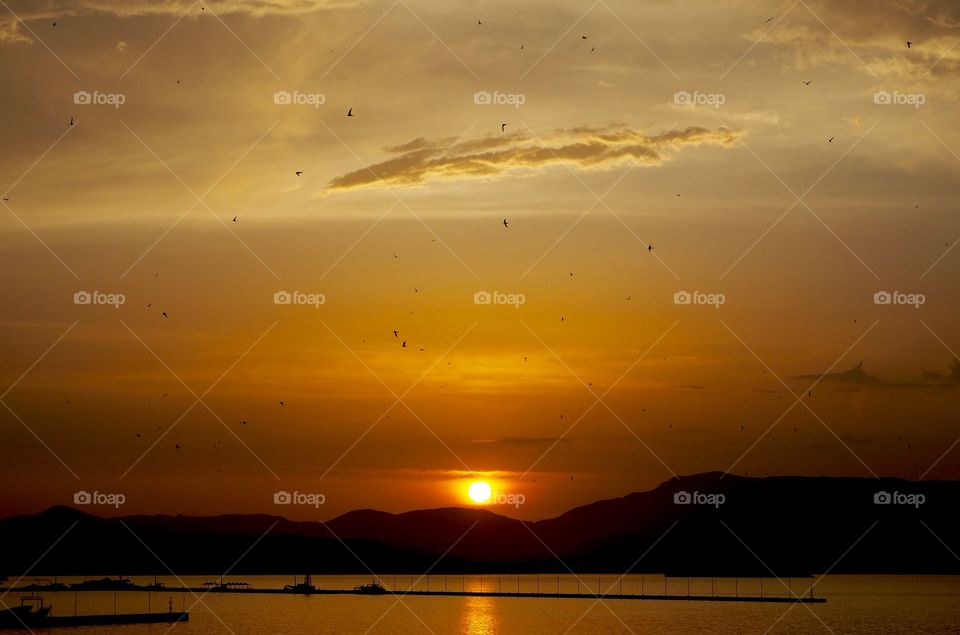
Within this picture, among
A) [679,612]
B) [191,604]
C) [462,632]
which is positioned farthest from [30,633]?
[679,612]

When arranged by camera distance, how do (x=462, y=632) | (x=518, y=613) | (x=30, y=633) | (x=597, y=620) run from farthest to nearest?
(x=518, y=613) → (x=597, y=620) → (x=462, y=632) → (x=30, y=633)

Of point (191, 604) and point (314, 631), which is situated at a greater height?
point (191, 604)

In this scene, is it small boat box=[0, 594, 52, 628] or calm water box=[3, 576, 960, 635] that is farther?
calm water box=[3, 576, 960, 635]

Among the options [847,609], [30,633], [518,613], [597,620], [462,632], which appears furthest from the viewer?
[847,609]

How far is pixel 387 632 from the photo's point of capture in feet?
457

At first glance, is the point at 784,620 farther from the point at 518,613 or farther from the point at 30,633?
the point at 30,633

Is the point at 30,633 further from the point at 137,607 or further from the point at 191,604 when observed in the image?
the point at 191,604

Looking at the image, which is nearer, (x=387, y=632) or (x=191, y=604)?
(x=387, y=632)

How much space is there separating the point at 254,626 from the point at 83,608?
4567 centimetres

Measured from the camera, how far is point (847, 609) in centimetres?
19025

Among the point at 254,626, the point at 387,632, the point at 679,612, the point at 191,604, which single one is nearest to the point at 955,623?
the point at 679,612

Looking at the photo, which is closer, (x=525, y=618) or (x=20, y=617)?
(x=20, y=617)

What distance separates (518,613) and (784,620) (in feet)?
122

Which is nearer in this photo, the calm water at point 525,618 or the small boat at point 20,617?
the small boat at point 20,617
